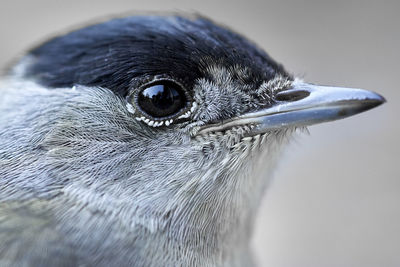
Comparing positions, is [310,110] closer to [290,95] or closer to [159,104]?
[290,95]

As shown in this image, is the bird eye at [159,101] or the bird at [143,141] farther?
the bird eye at [159,101]

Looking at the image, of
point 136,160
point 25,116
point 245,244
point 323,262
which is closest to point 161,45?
point 136,160

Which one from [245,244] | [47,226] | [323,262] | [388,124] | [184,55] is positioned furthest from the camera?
[388,124]

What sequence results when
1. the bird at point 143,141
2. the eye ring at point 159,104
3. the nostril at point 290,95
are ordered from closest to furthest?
the bird at point 143,141
the eye ring at point 159,104
the nostril at point 290,95

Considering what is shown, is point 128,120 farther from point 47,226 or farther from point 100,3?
point 100,3

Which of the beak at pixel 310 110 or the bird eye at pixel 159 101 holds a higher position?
the bird eye at pixel 159 101

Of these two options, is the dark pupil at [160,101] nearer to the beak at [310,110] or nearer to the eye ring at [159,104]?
the eye ring at [159,104]

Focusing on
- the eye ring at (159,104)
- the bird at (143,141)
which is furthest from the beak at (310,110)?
the eye ring at (159,104)

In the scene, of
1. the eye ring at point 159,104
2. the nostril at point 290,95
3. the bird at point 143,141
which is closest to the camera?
the bird at point 143,141

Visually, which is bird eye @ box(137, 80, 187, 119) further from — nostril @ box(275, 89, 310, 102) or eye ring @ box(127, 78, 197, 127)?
nostril @ box(275, 89, 310, 102)
